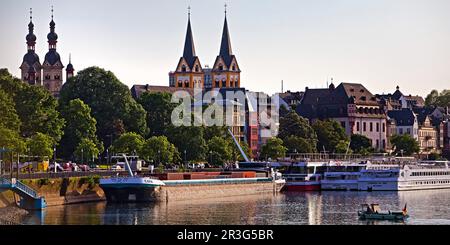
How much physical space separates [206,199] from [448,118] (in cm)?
7313

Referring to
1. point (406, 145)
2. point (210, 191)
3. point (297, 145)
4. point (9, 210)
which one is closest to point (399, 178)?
point (210, 191)

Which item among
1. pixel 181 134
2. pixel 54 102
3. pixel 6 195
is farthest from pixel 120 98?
pixel 6 195

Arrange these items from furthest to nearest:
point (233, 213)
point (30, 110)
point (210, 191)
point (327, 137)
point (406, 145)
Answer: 1. point (406, 145)
2. point (327, 137)
3. point (30, 110)
4. point (210, 191)
5. point (233, 213)

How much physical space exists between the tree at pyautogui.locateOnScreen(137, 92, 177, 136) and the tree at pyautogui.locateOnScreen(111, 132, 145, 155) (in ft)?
29.8

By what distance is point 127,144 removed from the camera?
68.6 meters

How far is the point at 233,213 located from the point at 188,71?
73.7 meters

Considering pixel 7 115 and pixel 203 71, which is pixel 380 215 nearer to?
pixel 7 115

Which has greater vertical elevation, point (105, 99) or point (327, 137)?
point (105, 99)

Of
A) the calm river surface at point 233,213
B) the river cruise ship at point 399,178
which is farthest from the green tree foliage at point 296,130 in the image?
the calm river surface at point 233,213

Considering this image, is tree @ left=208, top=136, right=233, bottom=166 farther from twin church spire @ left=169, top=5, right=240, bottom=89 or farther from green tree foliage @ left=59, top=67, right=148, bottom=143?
twin church spire @ left=169, top=5, right=240, bottom=89

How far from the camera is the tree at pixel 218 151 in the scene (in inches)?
3051

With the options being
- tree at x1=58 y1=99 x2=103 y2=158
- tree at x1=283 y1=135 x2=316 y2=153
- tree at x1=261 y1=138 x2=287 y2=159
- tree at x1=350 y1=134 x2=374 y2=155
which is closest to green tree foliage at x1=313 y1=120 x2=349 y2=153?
tree at x1=350 y1=134 x2=374 y2=155

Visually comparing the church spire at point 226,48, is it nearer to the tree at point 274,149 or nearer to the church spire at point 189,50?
the church spire at point 189,50

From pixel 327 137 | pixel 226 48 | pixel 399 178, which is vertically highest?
pixel 226 48
